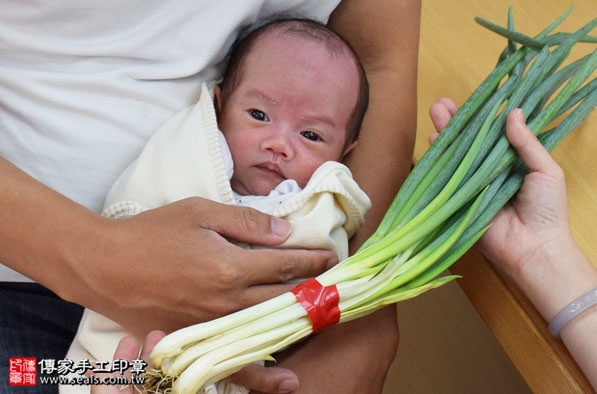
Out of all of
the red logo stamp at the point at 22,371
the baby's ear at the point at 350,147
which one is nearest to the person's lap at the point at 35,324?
the red logo stamp at the point at 22,371

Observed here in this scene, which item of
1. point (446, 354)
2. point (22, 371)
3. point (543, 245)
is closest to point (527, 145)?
point (543, 245)

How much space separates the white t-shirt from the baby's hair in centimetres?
4

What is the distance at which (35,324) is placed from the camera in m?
1.26

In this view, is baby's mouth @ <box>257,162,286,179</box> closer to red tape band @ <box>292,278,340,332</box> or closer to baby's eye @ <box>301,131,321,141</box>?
baby's eye @ <box>301,131,321,141</box>

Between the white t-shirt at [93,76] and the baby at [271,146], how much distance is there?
5 centimetres

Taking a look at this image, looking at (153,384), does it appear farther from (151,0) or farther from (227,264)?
(151,0)

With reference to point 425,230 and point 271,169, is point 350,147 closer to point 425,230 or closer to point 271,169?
point 271,169

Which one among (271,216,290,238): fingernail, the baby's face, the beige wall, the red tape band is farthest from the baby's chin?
the beige wall

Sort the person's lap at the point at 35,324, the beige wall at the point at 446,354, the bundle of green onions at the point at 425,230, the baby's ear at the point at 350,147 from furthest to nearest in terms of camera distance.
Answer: the beige wall at the point at 446,354 < the baby's ear at the point at 350,147 < the person's lap at the point at 35,324 < the bundle of green onions at the point at 425,230

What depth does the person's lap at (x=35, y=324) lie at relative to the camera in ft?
3.94

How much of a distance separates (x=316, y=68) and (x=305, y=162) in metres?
0.15

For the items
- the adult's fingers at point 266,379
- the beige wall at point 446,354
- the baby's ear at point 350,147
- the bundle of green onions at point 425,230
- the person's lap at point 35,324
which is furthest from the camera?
the beige wall at point 446,354

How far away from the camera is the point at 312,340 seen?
1191mm

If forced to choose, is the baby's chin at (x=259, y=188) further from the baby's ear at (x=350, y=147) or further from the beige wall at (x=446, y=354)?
the beige wall at (x=446, y=354)
